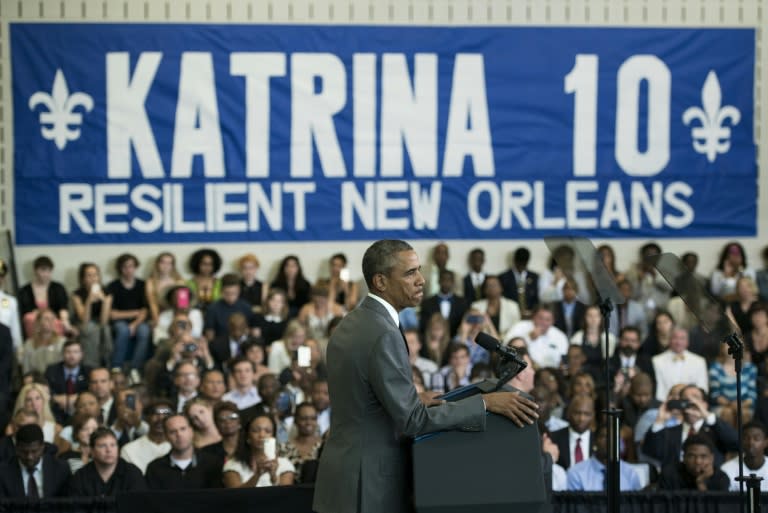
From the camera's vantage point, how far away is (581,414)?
8977mm

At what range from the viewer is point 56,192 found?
13.3 metres

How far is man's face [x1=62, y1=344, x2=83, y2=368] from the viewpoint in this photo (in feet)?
35.6

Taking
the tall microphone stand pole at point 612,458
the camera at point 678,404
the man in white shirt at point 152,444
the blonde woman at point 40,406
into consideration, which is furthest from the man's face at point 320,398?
the tall microphone stand pole at point 612,458

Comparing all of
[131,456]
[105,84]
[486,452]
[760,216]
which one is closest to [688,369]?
[760,216]

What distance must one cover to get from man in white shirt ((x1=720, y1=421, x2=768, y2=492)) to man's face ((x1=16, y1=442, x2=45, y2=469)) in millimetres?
4109

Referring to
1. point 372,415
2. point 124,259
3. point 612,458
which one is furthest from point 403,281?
point 124,259

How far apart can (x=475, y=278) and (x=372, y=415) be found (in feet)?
30.0

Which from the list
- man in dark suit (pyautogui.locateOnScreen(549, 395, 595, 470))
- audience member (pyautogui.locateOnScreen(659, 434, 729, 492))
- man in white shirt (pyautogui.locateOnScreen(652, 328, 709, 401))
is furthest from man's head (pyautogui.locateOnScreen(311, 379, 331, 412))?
man in white shirt (pyautogui.locateOnScreen(652, 328, 709, 401))

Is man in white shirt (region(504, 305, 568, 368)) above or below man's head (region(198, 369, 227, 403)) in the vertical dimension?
above

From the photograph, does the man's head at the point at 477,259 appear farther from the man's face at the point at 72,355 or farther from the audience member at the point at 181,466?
the audience member at the point at 181,466

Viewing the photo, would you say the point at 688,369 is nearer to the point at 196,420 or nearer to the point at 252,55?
the point at 196,420

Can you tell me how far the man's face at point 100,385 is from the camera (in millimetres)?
10039

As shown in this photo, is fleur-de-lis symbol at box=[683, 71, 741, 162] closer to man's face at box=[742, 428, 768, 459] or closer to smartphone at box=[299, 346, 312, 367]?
smartphone at box=[299, 346, 312, 367]

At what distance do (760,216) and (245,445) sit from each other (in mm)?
7705
